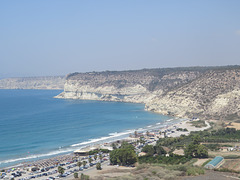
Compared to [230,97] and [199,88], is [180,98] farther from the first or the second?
[230,97]

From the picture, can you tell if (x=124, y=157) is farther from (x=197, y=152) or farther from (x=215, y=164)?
(x=215, y=164)

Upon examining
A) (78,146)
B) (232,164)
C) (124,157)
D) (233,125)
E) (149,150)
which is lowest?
(78,146)

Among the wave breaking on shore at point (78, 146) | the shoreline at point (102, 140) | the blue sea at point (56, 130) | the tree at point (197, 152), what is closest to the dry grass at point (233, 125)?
the shoreline at point (102, 140)

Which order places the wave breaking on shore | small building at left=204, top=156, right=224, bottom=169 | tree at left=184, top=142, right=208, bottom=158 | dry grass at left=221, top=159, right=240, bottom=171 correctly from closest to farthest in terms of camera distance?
dry grass at left=221, top=159, right=240, bottom=171 → small building at left=204, top=156, right=224, bottom=169 → tree at left=184, top=142, right=208, bottom=158 → the wave breaking on shore

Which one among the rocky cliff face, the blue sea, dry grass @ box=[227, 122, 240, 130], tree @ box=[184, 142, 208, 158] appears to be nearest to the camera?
tree @ box=[184, 142, 208, 158]

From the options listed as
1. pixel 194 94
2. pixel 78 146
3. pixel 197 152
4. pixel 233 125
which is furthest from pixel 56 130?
pixel 194 94

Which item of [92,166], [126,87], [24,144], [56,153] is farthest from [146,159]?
[126,87]

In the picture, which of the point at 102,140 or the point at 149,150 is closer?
the point at 149,150

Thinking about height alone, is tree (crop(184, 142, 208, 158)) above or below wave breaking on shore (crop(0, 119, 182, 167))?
above

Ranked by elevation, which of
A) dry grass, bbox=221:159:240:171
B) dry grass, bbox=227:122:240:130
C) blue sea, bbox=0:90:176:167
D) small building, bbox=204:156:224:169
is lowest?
blue sea, bbox=0:90:176:167

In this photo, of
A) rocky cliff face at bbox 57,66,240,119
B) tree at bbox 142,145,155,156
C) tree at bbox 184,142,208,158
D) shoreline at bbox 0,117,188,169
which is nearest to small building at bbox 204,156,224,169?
tree at bbox 184,142,208,158

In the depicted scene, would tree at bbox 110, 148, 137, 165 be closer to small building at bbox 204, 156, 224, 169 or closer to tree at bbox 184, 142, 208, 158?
tree at bbox 184, 142, 208, 158
